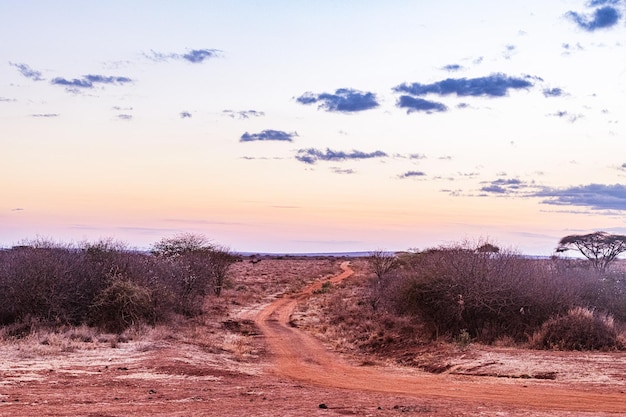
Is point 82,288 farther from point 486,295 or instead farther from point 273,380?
point 486,295

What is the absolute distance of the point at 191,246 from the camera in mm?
45344

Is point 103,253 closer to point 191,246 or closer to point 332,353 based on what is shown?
point 332,353

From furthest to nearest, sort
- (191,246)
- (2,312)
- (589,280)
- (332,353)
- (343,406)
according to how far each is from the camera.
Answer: (191,246)
(589,280)
(2,312)
(332,353)
(343,406)

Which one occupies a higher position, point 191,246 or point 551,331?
point 191,246

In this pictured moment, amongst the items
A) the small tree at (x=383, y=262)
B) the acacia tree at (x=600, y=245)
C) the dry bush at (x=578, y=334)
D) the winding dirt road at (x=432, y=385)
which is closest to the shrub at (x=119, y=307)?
the winding dirt road at (x=432, y=385)

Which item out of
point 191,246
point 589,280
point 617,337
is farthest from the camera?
point 191,246

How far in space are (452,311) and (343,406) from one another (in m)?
12.7

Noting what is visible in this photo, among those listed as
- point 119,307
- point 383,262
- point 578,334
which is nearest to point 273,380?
point 578,334

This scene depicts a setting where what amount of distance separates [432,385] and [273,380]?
3863mm

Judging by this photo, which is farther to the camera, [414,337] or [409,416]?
[414,337]

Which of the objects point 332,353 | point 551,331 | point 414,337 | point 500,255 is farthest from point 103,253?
point 551,331

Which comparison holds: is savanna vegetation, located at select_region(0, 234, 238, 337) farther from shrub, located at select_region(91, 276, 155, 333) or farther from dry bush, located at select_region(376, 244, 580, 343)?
dry bush, located at select_region(376, 244, 580, 343)

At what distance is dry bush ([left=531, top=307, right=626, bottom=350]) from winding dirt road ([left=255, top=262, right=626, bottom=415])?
5.35 meters

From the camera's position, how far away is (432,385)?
1642 cm
